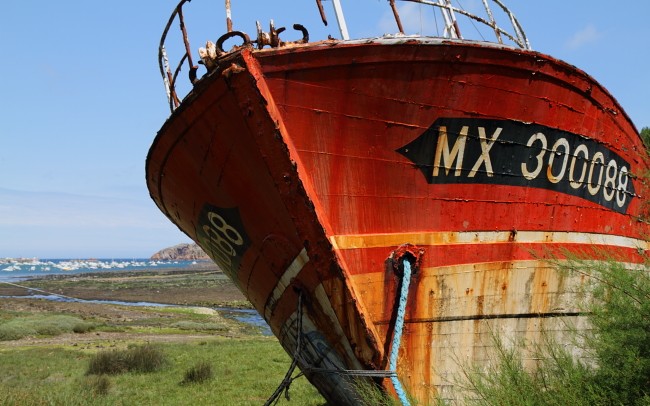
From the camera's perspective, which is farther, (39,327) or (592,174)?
(39,327)

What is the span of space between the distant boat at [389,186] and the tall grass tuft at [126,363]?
10.6m

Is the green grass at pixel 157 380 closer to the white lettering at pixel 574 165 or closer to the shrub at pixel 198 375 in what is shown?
the shrub at pixel 198 375

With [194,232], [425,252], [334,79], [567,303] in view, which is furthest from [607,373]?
[194,232]

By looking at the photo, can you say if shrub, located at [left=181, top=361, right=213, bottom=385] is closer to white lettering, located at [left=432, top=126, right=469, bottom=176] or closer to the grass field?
the grass field

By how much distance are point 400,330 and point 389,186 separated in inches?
45.7

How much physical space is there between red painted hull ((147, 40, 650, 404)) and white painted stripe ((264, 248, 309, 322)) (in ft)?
0.07

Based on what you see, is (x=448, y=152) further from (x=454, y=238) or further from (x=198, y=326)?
(x=198, y=326)

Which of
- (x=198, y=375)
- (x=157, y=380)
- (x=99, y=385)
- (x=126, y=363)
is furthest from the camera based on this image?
(x=126, y=363)

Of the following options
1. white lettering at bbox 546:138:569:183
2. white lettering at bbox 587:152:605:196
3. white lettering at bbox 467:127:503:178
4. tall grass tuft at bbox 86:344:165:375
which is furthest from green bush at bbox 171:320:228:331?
white lettering at bbox 467:127:503:178

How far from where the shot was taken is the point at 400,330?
4250mm

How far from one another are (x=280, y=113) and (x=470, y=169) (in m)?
1.72

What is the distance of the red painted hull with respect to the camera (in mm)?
3994

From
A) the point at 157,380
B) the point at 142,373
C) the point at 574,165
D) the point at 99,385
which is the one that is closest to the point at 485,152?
the point at 574,165

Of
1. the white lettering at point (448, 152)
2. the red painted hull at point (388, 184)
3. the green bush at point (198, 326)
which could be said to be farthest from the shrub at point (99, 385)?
the green bush at point (198, 326)
